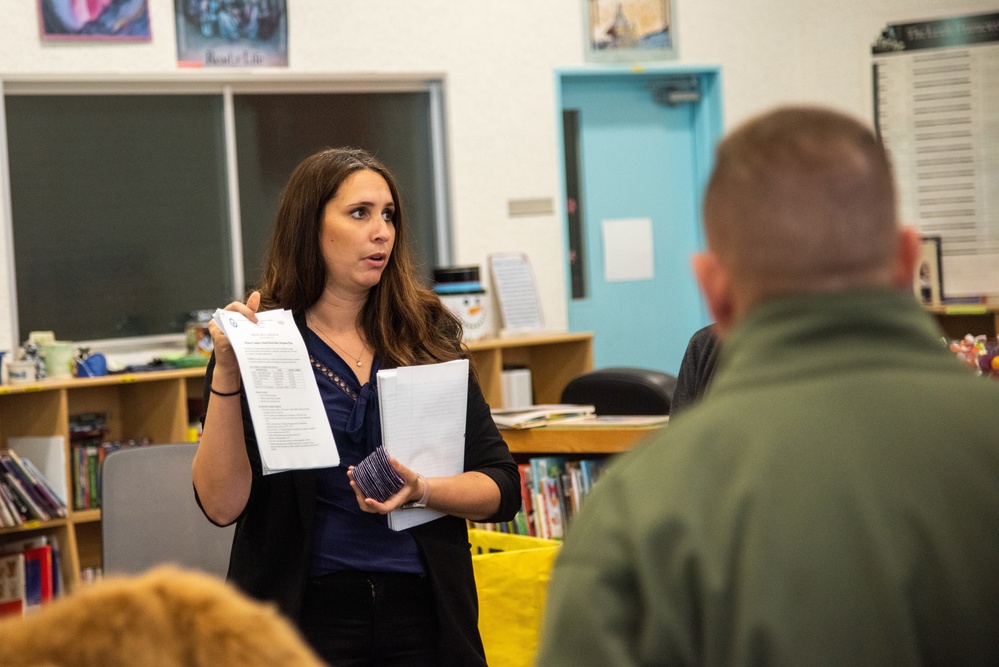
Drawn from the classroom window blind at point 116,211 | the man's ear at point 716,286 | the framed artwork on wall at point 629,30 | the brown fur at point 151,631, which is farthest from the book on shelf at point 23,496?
the man's ear at point 716,286

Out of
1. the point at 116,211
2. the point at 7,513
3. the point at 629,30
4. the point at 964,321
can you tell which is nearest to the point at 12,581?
the point at 7,513

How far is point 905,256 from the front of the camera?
957mm

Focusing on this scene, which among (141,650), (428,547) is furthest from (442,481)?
(141,650)

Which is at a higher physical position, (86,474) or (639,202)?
(639,202)

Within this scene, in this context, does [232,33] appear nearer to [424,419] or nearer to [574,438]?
[574,438]

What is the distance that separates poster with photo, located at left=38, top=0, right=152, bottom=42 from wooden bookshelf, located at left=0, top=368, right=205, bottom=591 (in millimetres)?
1524

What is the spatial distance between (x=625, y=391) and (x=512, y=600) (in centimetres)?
110

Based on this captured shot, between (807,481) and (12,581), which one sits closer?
(807,481)

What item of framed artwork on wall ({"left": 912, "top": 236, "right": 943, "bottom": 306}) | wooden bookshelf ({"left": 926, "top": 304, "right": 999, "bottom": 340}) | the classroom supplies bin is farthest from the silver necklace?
framed artwork on wall ({"left": 912, "top": 236, "right": 943, "bottom": 306})

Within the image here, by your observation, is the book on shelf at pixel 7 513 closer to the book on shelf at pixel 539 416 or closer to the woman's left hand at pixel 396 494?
the book on shelf at pixel 539 416

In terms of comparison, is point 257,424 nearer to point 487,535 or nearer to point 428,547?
point 428,547

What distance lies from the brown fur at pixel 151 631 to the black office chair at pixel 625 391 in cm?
277

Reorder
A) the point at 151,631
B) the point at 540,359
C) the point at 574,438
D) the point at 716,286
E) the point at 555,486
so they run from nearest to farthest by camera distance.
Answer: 1. the point at 151,631
2. the point at 716,286
3. the point at 574,438
4. the point at 555,486
5. the point at 540,359

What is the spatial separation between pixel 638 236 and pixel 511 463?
4290 millimetres
